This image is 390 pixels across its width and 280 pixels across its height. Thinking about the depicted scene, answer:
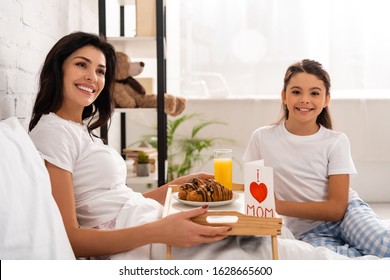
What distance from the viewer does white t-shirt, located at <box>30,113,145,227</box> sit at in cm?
131

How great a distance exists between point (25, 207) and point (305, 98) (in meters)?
1.26

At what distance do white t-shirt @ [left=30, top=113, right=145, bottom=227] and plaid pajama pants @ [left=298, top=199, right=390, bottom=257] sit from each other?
72 centimetres

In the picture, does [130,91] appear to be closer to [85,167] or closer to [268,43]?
[85,167]

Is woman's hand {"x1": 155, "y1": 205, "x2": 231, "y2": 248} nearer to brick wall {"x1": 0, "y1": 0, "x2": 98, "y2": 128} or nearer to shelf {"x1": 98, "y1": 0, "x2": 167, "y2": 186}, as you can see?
brick wall {"x1": 0, "y1": 0, "x2": 98, "y2": 128}

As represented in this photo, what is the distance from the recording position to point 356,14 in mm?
3578

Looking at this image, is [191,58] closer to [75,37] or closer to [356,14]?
[356,14]

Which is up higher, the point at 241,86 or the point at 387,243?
the point at 241,86

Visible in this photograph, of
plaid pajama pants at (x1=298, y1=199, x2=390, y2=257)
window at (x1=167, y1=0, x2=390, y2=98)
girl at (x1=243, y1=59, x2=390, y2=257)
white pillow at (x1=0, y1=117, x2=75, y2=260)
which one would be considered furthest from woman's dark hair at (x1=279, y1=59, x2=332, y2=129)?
window at (x1=167, y1=0, x2=390, y2=98)

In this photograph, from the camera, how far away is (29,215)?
920 mm

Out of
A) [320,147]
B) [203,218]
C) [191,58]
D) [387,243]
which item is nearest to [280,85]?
[191,58]

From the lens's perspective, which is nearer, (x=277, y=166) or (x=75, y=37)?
(x=75, y=37)

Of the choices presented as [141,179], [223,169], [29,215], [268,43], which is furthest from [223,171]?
[268,43]
